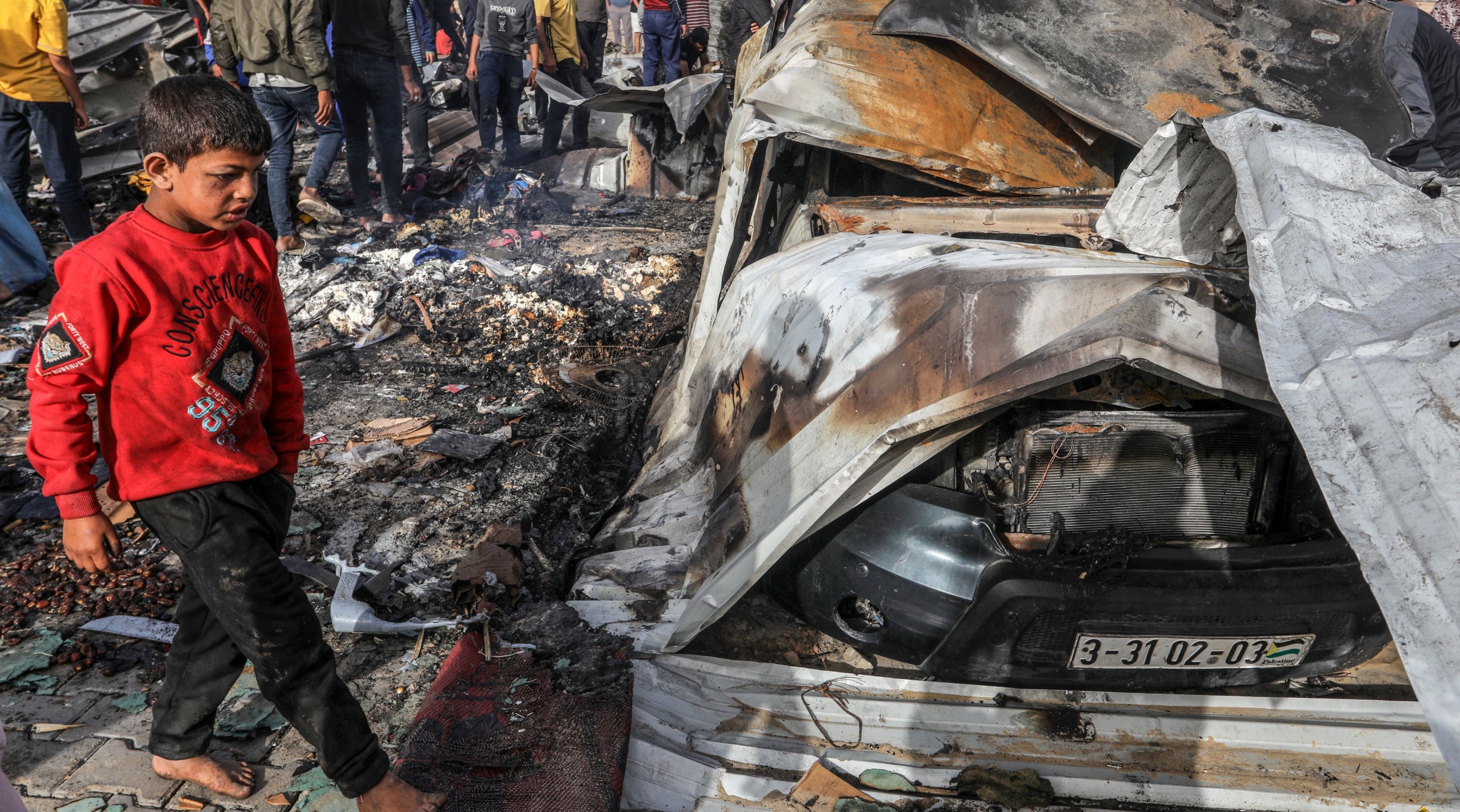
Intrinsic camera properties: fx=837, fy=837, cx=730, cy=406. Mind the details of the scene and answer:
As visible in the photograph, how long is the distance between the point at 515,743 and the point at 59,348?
129cm

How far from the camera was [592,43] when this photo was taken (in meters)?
10.3

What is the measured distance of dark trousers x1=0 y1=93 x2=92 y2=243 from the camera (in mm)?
5348

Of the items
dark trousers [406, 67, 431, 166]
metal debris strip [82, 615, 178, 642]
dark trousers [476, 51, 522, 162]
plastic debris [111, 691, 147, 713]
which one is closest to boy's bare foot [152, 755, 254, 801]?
plastic debris [111, 691, 147, 713]

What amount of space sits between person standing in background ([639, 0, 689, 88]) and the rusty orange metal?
8.02 metres

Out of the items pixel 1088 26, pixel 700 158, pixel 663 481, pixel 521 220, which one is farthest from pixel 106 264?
pixel 700 158

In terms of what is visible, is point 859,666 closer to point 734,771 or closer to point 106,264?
point 734,771

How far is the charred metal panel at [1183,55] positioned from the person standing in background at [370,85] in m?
4.77

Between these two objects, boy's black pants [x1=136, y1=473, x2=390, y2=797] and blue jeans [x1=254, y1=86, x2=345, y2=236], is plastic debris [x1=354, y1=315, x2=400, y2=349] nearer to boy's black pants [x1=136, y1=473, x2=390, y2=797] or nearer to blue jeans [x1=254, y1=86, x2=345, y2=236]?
blue jeans [x1=254, y1=86, x2=345, y2=236]

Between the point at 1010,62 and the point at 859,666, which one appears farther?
the point at 1010,62

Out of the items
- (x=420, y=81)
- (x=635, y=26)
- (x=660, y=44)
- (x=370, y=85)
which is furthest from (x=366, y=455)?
(x=635, y=26)

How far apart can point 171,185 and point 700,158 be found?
7227mm

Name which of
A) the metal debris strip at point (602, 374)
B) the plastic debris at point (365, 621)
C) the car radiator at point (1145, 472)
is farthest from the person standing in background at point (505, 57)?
the car radiator at point (1145, 472)

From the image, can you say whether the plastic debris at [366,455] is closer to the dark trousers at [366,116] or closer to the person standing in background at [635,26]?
the dark trousers at [366,116]

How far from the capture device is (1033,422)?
1.91 metres
